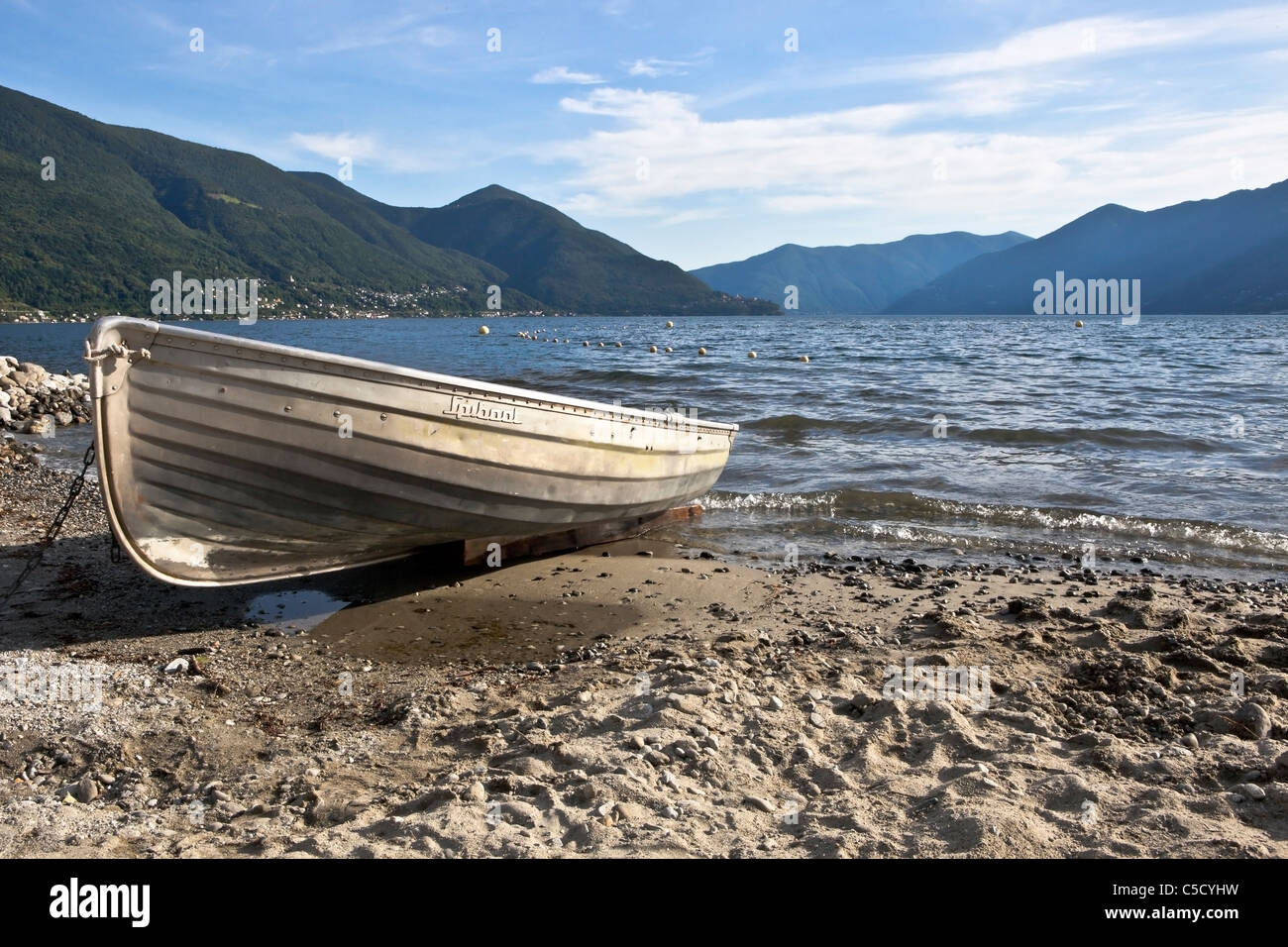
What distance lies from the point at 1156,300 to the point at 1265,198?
196ft

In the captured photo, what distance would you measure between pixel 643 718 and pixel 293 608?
12.4ft

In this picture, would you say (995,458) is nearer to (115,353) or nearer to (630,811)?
(630,811)

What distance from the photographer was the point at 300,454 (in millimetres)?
5875

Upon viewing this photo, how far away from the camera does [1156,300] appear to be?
514 ft

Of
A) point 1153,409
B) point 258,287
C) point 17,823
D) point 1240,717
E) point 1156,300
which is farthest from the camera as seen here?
point 1156,300

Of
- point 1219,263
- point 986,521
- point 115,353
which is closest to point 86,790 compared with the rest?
point 115,353

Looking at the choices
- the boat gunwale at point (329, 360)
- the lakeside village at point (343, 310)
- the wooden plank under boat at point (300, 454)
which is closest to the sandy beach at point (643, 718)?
the wooden plank under boat at point (300, 454)

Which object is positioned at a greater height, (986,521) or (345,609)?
(986,521)

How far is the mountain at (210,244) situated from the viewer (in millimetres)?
100438

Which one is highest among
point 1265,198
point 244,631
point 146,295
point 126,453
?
point 1265,198

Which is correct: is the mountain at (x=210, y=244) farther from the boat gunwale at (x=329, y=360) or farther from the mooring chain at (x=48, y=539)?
the boat gunwale at (x=329, y=360)

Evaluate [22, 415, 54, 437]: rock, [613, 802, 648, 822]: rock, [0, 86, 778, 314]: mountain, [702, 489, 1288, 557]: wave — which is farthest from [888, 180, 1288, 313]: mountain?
[613, 802, 648, 822]: rock

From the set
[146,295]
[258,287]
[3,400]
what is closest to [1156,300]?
[258,287]

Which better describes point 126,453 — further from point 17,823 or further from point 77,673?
point 17,823
